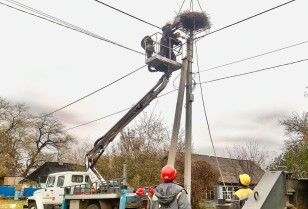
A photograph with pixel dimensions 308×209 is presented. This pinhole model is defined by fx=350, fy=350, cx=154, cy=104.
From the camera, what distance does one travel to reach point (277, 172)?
350cm

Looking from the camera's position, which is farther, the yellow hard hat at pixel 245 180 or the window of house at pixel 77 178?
the window of house at pixel 77 178

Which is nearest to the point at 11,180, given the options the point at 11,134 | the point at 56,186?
the point at 11,134

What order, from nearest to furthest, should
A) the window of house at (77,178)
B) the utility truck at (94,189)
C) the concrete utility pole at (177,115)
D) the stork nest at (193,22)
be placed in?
the concrete utility pole at (177,115) < the utility truck at (94,189) < the stork nest at (193,22) < the window of house at (77,178)

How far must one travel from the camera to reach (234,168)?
3684 centimetres

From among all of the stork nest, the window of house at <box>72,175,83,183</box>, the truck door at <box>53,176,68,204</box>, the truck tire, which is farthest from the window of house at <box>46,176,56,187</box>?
the stork nest

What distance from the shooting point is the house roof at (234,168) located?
3094cm

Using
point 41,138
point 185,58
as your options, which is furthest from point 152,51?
point 41,138

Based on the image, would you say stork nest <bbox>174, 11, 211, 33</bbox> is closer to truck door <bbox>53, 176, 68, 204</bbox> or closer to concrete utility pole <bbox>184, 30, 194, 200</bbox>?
concrete utility pole <bbox>184, 30, 194, 200</bbox>

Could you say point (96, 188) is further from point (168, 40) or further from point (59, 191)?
point (168, 40)

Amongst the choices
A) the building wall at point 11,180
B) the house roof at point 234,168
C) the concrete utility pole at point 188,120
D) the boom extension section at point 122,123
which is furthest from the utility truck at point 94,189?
the building wall at point 11,180

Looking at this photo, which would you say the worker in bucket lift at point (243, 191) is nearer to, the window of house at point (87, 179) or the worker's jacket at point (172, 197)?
the worker's jacket at point (172, 197)

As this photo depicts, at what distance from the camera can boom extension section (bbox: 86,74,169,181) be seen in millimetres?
14695

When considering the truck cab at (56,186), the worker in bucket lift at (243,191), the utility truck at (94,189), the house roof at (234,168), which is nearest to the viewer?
the worker in bucket lift at (243,191)

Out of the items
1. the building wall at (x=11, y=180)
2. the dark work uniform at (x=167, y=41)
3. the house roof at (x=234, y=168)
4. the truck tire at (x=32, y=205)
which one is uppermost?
the dark work uniform at (x=167, y=41)
